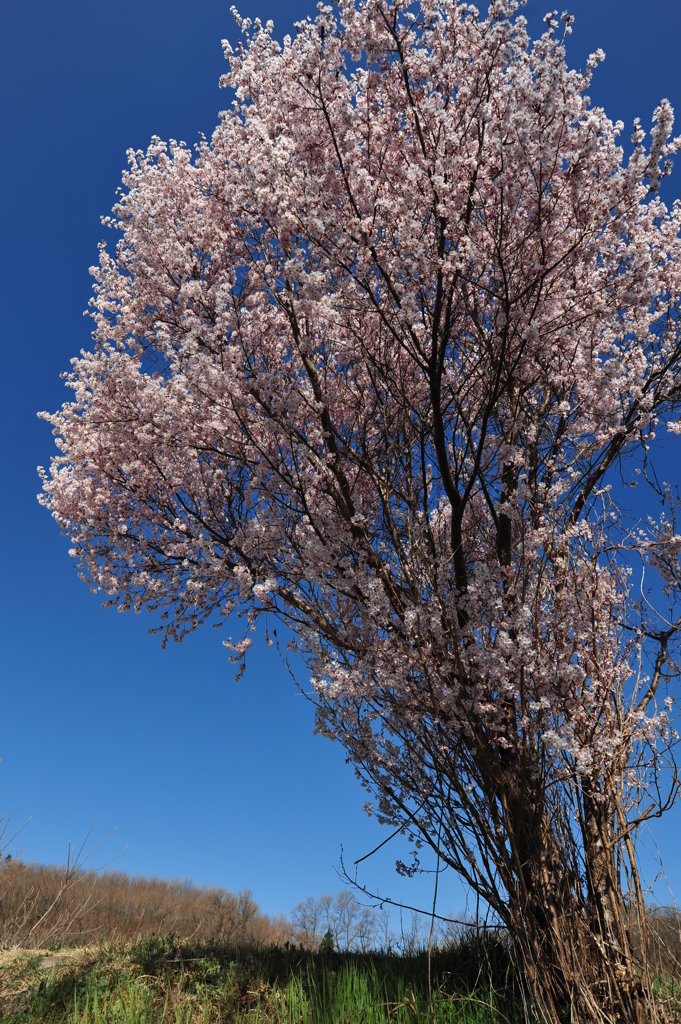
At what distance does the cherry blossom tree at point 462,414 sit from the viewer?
4.85 metres

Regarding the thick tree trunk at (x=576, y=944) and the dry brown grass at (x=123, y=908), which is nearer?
the thick tree trunk at (x=576, y=944)

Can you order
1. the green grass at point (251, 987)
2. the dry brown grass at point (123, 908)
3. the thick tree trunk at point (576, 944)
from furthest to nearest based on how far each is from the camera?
the dry brown grass at point (123, 908)
the green grass at point (251, 987)
the thick tree trunk at point (576, 944)

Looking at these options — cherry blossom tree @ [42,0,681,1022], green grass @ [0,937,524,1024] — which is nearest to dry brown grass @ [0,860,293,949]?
green grass @ [0,937,524,1024]

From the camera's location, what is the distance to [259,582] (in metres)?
6.20

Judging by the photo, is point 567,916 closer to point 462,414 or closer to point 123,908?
point 462,414

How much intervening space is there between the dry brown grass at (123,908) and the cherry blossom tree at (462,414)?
5.66 meters

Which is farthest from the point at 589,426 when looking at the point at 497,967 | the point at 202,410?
the point at 497,967

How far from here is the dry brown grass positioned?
965 centimetres

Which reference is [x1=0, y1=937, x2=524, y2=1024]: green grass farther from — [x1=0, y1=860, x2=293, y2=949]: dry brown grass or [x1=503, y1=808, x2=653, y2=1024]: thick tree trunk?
[x1=0, y1=860, x2=293, y2=949]: dry brown grass

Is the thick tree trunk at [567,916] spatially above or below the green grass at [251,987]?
above

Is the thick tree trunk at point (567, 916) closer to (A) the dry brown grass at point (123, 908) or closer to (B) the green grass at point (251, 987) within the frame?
(B) the green grass at point (251, 987)

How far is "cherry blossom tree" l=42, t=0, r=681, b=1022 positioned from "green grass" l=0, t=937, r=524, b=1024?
0.97 meters

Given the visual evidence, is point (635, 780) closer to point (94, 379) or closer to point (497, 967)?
point (497, 967)

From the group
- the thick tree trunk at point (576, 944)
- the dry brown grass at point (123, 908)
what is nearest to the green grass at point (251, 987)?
the thick tree trunk at point (576, 944)
